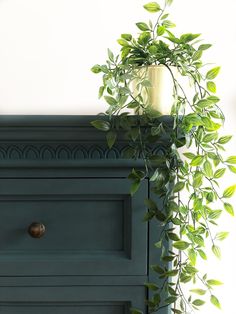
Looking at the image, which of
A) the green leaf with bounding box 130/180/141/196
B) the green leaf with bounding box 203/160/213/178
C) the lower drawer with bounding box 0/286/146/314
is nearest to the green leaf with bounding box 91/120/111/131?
the green leaf with bounding box 130/180/141/196

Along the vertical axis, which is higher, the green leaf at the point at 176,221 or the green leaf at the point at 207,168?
the green leaf at the point at 207,168

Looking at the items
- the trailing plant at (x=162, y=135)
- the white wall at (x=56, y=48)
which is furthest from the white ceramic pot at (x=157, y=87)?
the white wall at (x=56, y=48)

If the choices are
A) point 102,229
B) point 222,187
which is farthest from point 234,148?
point 102,229

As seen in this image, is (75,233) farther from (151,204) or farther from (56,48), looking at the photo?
(56,48)

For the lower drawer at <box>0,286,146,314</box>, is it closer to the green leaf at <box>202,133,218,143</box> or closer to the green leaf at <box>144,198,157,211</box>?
the green leaf at <box>144,198,157,211</box>

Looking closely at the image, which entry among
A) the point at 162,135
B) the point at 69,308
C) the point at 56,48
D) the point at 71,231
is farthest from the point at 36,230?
the point at 56,48

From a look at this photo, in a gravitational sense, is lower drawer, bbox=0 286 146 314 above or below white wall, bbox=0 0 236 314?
below

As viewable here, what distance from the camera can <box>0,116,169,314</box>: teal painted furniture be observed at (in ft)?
3.59

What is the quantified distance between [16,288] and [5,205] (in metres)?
0.17

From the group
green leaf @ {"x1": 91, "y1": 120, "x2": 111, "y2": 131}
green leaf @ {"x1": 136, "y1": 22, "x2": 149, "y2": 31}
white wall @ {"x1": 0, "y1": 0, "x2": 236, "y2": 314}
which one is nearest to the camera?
green leaf @ {"x1": 91, "y1": 120, "x2": 111, "y2": 131}

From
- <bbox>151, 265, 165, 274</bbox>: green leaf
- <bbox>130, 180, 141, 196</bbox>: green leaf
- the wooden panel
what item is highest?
<bbox>130, 180, 141, 196</bbox>: green leaf

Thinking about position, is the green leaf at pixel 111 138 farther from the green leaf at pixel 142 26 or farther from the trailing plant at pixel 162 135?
the green leaf at pixel 142 26

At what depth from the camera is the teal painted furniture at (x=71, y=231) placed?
109 cm

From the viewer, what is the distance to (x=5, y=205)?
1.12 meters
